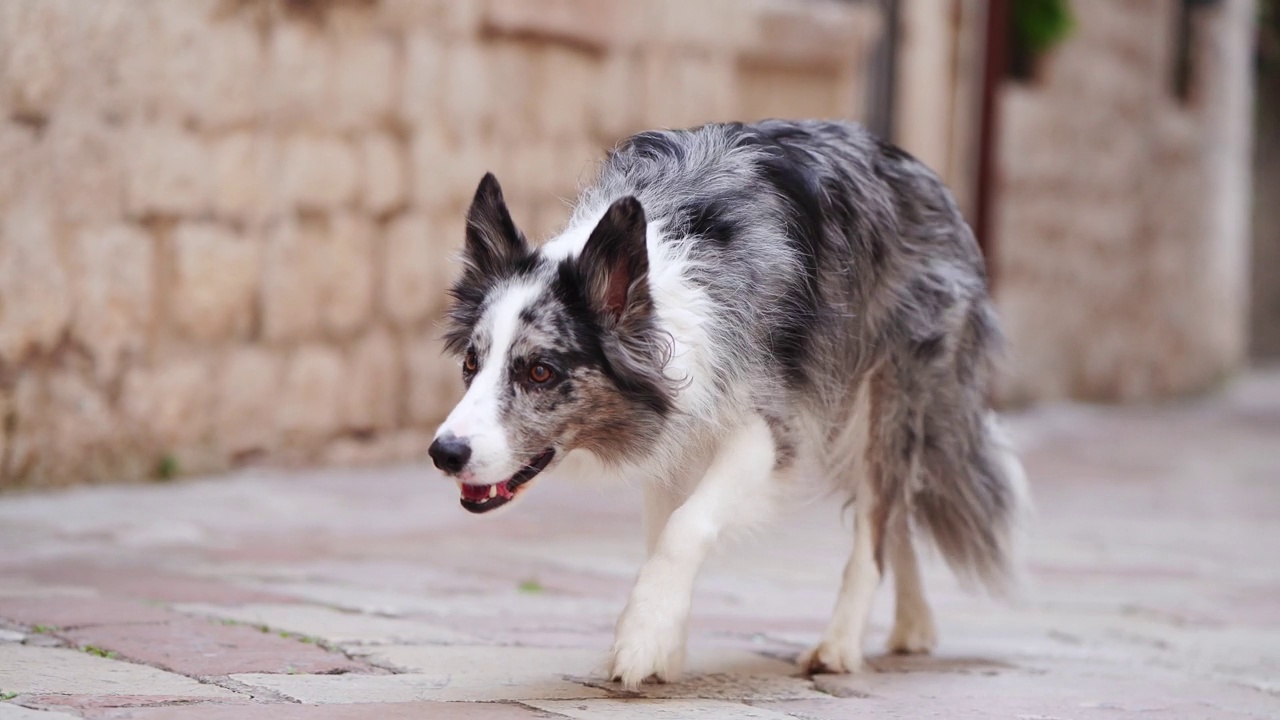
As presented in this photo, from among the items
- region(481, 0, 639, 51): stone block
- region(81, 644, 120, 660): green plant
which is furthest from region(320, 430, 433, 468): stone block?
region(81, 644, 120, 660): green plant

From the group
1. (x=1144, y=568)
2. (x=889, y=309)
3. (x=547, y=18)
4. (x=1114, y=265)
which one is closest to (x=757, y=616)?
(x=889, y=309)

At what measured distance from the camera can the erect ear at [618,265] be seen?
347 cm

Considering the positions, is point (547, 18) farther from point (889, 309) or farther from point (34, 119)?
point (889, 309)

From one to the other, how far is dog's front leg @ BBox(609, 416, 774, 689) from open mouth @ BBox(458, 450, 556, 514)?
0.31 meters

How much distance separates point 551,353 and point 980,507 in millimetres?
1573

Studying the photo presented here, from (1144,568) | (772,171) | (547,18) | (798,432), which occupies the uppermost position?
(547,18)

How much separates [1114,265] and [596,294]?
11.8 metres

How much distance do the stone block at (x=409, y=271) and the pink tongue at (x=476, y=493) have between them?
457 centimetres

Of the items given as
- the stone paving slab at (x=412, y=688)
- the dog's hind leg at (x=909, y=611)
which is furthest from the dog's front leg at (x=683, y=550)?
the dog's hind leg at (x=909, y=611)

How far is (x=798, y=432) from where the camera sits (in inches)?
156

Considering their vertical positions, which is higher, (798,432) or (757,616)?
(798,432)

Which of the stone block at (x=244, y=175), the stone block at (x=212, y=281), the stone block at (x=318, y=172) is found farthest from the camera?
the stone block at (x=318, y=172)

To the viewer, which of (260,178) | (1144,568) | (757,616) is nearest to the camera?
(757,616)

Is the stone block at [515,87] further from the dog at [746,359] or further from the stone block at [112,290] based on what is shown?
the dog at [746,359]
